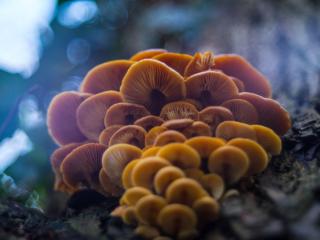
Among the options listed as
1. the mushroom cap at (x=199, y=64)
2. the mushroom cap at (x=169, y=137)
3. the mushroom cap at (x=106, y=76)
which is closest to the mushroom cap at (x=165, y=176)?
the mushroom cap at (x=169, y=137)

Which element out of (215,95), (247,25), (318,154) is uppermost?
(247,25)

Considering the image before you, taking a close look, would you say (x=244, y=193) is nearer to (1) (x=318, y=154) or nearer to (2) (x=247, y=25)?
(1) (x=318, y=154)

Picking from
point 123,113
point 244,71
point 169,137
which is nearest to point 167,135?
point 169,137

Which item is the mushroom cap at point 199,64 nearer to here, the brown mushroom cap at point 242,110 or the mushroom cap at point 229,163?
the brown mushroom cap at point 242,110

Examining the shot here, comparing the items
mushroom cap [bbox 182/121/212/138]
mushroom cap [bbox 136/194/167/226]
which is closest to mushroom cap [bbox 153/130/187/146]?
mushroom cap [bbox 182/121/212/138]

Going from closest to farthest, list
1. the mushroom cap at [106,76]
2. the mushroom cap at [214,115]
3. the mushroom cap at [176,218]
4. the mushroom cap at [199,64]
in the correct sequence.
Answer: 1. the mushroom cap at [176,218]
2. the mushroom cap at [214,115]
3. the mushroom cap at [199,64]
4. the mushroom cap at [106,76]

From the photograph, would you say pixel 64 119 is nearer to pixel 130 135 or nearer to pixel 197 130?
pixel 130 135

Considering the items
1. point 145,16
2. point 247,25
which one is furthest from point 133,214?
point 145,16
